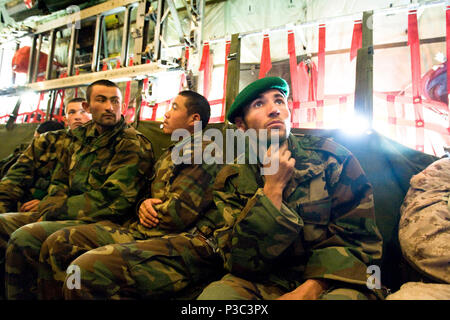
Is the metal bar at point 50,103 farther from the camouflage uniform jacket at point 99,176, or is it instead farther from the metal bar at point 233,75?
the metal bar at point 233,75

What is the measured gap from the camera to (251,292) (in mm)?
1000

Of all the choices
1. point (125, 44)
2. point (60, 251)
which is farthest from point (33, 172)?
point (125, 44)

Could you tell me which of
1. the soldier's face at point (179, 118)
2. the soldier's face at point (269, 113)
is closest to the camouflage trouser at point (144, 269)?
the soldier's face at point (269, 113)

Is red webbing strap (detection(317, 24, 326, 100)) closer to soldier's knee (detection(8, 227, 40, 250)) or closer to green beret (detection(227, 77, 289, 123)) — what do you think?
green beret (detection(227, 77, 289, 123))

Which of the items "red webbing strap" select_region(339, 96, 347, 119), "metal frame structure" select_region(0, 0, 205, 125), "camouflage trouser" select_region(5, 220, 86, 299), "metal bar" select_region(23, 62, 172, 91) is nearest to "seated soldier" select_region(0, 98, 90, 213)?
"camouflage trouser" select_region(5, 220, 86, 299)

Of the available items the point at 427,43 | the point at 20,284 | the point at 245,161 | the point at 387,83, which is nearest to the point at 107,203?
the point at 20,284

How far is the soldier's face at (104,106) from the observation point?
218cm

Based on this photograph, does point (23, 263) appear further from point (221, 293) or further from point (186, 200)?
point (221, 293)

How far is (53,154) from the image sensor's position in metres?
2.60

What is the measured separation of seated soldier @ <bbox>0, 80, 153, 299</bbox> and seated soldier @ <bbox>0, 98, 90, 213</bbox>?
0.18m

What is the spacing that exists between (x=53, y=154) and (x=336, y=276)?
2.73m

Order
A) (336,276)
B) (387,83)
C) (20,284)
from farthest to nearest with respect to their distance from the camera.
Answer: (387,83) < (20,284) < (336,276)

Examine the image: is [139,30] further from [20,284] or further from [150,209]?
[20,284]

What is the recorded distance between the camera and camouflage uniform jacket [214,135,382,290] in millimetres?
978
